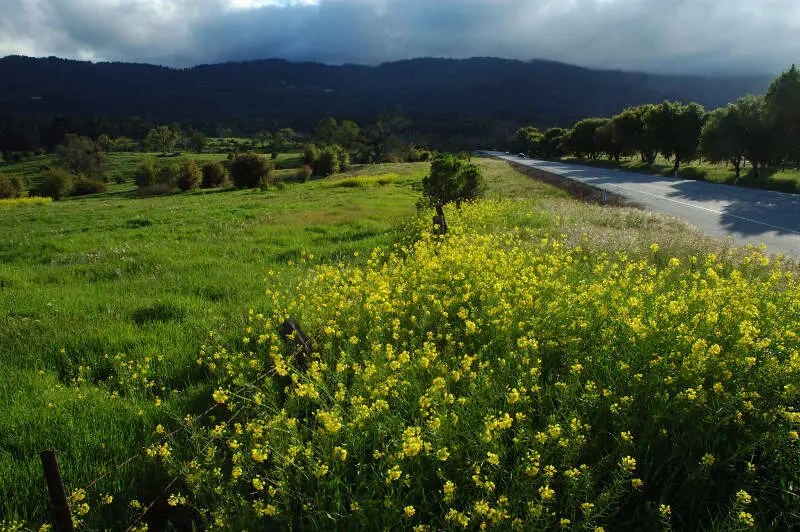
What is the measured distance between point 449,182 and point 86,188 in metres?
56.7

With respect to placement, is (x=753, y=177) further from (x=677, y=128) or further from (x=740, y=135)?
(x=677, y=128)

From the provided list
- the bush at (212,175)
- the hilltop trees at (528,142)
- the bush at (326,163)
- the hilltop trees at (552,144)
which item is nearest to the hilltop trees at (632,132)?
the hilltop trees at (552,144)

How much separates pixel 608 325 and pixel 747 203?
22431 millimetres

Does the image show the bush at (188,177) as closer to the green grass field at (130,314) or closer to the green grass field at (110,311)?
the green grass field at (110,311)

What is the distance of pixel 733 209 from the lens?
19.5 meters

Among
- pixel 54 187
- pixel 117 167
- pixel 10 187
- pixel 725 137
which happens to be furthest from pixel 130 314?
pixel 117 167

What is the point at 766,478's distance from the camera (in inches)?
111

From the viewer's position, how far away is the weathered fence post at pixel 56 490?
2.30 m

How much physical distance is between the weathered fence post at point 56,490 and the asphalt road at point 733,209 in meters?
14.2

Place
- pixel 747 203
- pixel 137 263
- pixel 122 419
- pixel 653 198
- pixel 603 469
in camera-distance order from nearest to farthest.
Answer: pixel 603 469, pixel 122 419, pixel 137 263, pixel 747 203, pixel 653 198

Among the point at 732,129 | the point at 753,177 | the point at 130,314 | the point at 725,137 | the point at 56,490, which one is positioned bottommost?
the point at 130,314

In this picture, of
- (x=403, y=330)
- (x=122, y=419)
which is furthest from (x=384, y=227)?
(x=122, y=419)

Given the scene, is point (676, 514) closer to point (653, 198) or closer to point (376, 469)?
point (376, 469)

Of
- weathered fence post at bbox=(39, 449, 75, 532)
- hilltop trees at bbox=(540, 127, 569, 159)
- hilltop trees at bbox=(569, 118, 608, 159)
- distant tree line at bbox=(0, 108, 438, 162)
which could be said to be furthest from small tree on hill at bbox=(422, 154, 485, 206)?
hilltop trees at bbox=(540, 127, 569, 159)
